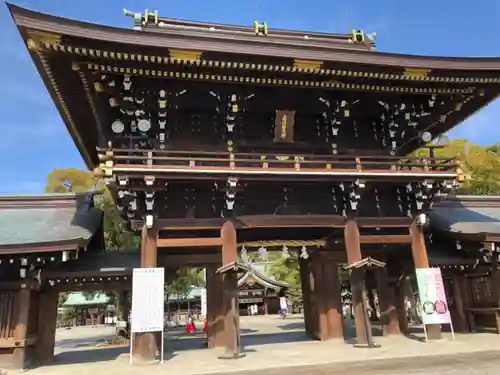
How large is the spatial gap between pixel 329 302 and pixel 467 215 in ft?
22.5

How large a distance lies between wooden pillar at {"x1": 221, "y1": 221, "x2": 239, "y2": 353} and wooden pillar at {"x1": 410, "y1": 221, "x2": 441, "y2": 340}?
5927mm

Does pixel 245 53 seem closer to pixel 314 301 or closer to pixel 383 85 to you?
pixel 383 85

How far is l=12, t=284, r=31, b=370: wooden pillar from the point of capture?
10.4 m

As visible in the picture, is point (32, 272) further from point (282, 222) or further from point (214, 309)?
point (282, 222)

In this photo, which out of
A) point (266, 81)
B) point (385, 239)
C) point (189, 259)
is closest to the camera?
point (266, 81)

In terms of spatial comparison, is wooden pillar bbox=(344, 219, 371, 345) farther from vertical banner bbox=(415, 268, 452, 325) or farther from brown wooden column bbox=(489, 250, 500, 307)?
brown wooden column bbox=(489, 250, 500, 307)

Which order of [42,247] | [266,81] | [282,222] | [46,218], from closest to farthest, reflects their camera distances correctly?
[42,247] < [266,81] < [282,222] < [46,218]

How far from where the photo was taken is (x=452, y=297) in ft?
49.1

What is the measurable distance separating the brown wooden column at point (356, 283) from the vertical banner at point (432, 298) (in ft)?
6.32

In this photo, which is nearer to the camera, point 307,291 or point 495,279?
point 495,279

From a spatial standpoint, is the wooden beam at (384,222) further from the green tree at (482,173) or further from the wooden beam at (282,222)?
the green tree at (482,173)

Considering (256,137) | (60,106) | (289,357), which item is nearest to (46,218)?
(60,106)

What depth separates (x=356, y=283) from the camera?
38.6ft

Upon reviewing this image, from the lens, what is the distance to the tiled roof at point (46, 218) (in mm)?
11430
